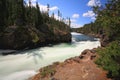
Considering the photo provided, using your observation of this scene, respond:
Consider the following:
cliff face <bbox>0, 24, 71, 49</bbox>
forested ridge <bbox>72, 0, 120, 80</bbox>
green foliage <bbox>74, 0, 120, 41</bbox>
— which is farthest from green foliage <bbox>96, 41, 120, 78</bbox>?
cliff face <bbox>0, 24, 71, 49</bbox>

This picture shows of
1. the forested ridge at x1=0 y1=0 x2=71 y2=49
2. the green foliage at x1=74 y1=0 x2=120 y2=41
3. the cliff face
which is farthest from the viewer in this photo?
the forested ridge at x1=0 y1=0 x2=71 y2=49

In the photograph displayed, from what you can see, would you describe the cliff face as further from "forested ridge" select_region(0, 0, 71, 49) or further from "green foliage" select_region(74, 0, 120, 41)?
"green foliage" select_region(74, 0, 120, 41)

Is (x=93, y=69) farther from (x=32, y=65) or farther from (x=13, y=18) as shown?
(x=13, y=18)

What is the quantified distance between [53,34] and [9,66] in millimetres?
30804

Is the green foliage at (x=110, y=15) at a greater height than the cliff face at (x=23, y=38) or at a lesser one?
greater

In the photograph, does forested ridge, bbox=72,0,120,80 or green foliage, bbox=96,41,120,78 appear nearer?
forested ridge, bbox=72,0,120,80

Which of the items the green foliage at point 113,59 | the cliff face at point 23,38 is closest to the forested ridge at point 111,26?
the green foliage at point 113,59

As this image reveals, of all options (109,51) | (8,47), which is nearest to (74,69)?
(109,51)

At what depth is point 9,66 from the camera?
66.8 feet

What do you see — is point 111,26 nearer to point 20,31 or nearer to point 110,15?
point 110,15

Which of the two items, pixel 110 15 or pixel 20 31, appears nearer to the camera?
pixel 110 15

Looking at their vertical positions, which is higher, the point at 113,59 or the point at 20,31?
the point at 20,31

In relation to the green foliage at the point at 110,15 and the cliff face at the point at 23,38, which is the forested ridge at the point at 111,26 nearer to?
the green foliage at the point at 110,15

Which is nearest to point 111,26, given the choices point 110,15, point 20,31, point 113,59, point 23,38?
point 110,15
